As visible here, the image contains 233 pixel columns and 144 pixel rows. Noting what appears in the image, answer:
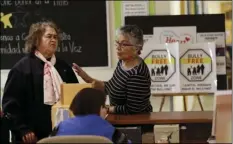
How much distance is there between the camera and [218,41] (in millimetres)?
5031

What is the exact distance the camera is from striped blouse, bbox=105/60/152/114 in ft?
10.1

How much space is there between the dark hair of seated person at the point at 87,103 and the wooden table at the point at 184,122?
2.23 ft

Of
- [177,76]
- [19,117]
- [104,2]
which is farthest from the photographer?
[104,2]

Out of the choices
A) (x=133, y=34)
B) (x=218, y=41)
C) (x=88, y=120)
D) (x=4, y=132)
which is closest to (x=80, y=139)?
(x=88, y=120)

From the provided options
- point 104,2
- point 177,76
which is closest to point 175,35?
point 177,76

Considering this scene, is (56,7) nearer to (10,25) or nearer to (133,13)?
(10,25)

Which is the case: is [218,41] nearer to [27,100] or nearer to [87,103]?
[27,100]

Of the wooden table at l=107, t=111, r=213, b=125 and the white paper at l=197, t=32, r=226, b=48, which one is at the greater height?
the white paper at l=197, t=32, r=226, b=48

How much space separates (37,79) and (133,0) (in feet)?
8.75

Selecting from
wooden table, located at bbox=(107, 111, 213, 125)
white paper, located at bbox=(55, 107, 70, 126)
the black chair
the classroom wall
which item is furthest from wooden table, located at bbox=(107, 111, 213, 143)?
the classroom wall

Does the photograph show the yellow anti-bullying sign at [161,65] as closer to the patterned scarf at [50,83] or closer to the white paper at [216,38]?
the white paper at [216,38]

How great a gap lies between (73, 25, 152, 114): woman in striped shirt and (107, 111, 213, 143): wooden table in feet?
0.33

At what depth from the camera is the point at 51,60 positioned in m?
3.03

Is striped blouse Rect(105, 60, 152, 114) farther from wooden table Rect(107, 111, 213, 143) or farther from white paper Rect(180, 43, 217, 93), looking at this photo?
white paper Rect(180, 43, 217, 93)
